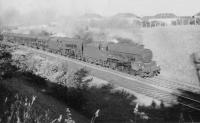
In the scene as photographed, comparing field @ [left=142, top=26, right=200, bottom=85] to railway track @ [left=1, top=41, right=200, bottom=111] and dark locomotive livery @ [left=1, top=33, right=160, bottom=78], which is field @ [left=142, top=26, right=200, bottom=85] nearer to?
dark locomotive livery @ [left=1, top=33, right=160, bottom=78]

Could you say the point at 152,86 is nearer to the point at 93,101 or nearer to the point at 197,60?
the point at 93,101

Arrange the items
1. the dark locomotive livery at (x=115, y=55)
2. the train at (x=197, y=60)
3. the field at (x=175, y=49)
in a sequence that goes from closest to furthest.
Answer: the dark locomotive livery at (x=115, y=55)
the train at (x=197, y=60)
the field at (x=175, y=49)

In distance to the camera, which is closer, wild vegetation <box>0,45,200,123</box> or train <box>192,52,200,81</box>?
wild vegetation <box>0,45,200,123</box>

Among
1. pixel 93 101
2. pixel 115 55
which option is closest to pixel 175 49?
pixel 115 55

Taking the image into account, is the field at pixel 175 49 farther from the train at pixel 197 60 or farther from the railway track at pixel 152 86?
the railway track at pixel 152 86

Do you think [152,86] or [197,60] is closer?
[152,86]

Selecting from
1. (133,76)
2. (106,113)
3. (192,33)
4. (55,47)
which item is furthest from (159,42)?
(106,113)

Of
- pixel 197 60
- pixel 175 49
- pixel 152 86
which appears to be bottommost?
pixel 152 86
